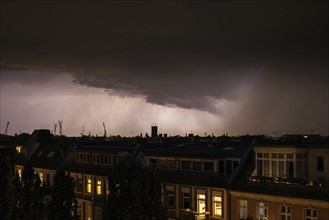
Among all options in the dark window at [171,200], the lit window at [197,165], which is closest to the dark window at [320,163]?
the lit window at [197,165]

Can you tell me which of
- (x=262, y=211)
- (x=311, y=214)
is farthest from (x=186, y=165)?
(x=311, y=214)

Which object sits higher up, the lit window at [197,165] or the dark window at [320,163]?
the dark window at [320,163]

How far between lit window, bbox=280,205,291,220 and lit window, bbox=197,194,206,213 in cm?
1110

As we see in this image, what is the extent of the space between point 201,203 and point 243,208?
6379 mm

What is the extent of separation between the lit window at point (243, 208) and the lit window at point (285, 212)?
4.85 metres

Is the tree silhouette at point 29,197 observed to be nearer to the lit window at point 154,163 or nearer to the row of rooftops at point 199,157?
the row of rooftops at point 199,157

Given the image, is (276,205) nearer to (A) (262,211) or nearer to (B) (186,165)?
(A) (262,211)

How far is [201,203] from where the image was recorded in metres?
55.7

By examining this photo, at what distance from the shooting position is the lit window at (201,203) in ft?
181

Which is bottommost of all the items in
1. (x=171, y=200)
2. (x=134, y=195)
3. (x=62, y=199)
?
(x=171, y=200)

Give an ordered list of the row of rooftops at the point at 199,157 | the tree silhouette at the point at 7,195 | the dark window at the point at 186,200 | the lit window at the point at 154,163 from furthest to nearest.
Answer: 1. the lit window at the point at 154,163
2. the tree silhouette at the point at 7,195
3. the dark window at the point at 186,200
4. the row of rooftops at the point at 199,157

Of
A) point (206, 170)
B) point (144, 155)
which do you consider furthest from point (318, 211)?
point (144, 155)

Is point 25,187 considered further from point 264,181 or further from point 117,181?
point 264,181

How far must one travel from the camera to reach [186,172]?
58.9 m
